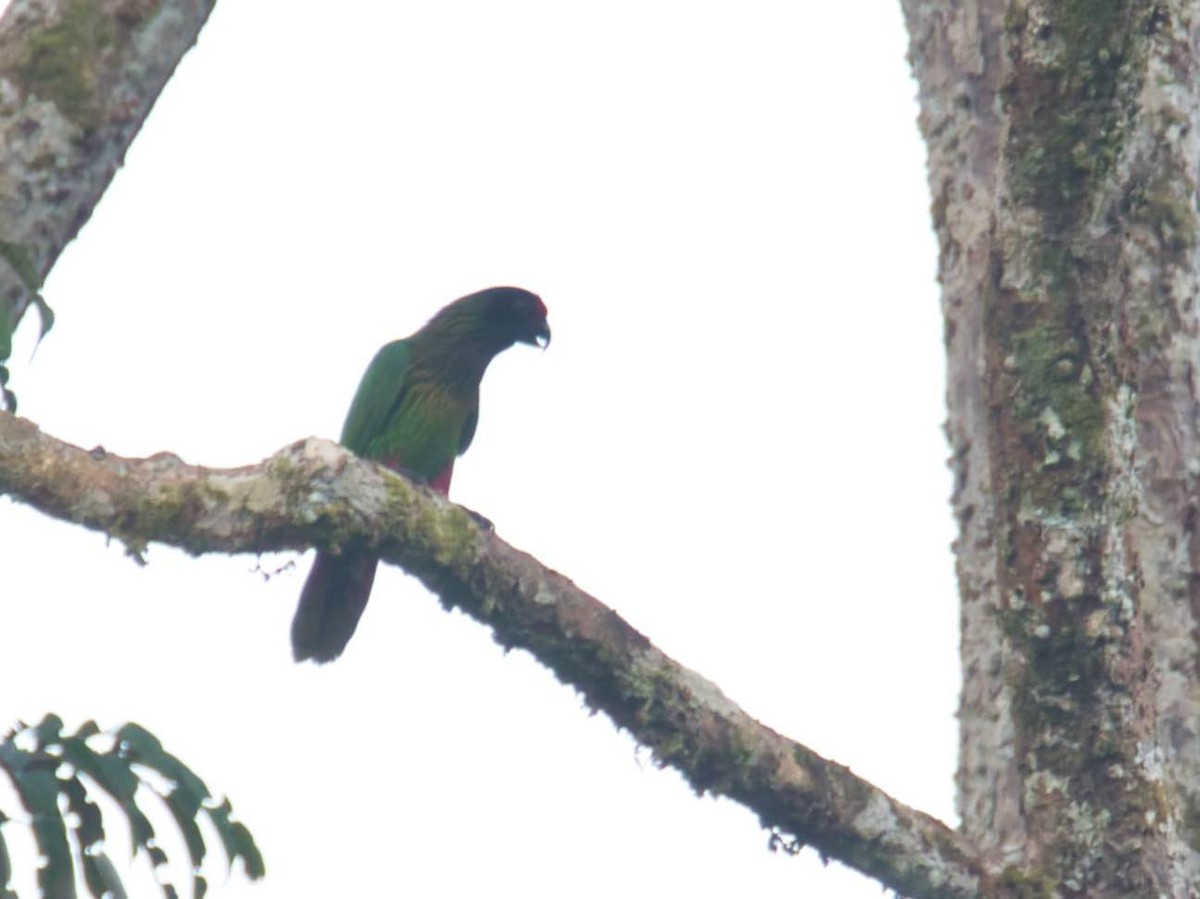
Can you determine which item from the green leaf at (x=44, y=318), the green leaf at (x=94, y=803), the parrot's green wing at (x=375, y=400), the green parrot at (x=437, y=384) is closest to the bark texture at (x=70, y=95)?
the green leaf at (x=44, y=318)

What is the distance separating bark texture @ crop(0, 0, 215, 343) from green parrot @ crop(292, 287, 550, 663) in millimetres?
2541

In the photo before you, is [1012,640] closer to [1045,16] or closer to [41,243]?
[1045,16]

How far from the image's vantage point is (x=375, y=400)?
7023 mm

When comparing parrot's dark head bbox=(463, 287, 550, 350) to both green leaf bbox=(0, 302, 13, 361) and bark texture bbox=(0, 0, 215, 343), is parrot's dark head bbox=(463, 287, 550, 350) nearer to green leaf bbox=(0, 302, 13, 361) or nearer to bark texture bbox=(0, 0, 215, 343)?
bark texture bbox=(0, 0, 215, 343)

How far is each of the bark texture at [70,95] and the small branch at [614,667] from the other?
0.98m

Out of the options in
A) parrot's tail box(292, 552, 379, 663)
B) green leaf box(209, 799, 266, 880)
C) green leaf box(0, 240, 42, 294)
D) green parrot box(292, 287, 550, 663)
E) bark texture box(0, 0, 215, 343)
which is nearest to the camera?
green leaf box(209, 799, 266, 880)

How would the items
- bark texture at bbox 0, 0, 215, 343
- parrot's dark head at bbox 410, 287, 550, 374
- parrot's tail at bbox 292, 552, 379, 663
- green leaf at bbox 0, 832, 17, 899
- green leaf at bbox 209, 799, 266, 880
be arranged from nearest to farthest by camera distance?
green leaf at bbox 0, 832, 17, 899, green leaf at bbox 209, 799, 266, 880, bark texture at bbox 0, 0, 215, 343, parrot's tail at bbox 292, 552, 379, 663, parrot's dark head at bbox 410, 287, 550, 374

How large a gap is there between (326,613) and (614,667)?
8.51 feet

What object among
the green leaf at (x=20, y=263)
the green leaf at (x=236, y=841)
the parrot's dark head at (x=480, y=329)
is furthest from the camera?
the parrot's dark head at (x=480, y=329)

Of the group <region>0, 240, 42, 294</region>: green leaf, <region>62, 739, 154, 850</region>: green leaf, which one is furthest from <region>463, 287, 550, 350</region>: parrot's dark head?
<region>62, 739, 154, 850</region>: green leaf

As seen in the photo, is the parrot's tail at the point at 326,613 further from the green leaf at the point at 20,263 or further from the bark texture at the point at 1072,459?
the green leaf at the point at 20,263

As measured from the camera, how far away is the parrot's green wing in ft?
22.8

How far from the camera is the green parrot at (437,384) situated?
6.85 metres

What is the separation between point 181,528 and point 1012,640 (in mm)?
1622
